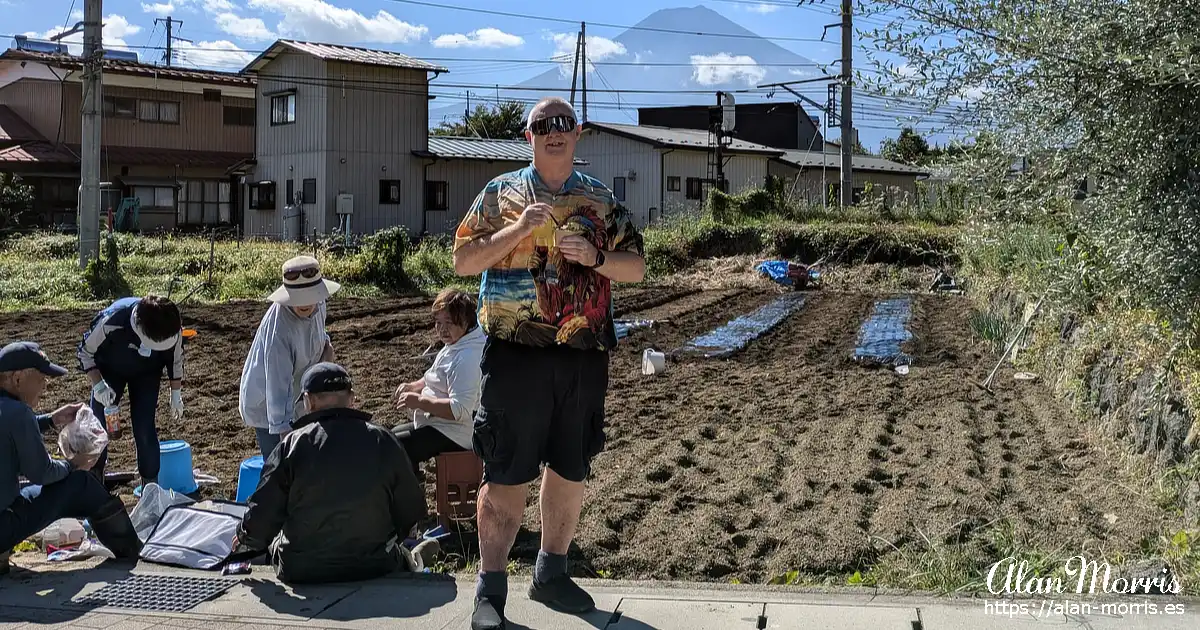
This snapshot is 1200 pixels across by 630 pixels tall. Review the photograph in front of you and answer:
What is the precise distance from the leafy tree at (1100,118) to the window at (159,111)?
3167 cm

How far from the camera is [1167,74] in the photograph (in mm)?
5312

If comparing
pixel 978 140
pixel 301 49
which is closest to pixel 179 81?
pixel 301 49

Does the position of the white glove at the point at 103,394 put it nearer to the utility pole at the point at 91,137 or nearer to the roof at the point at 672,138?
the utility pole at the point at 91,137

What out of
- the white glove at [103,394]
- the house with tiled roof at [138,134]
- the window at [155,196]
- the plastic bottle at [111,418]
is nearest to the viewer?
the white glove at [103,394]

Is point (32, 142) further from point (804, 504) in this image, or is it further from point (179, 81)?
point (804, 504)

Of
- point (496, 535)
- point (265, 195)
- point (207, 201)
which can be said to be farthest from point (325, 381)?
point (207, 201)

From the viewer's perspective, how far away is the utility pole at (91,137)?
18781mm

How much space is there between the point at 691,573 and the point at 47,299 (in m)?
15.8

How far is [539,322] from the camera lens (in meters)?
3.74

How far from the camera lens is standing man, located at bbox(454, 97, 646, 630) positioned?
12.3 feet

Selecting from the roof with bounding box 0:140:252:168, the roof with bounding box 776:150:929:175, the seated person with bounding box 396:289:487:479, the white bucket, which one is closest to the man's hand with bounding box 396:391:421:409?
the seated person with bounding box 396:289:487:479

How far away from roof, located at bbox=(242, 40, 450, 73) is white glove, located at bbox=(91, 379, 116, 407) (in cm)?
2766

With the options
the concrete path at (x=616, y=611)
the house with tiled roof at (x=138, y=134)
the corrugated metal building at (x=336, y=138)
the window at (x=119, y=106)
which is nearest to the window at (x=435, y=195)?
the corrugated metal building at (x=336, y=138)

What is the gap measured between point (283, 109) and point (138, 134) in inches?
174
